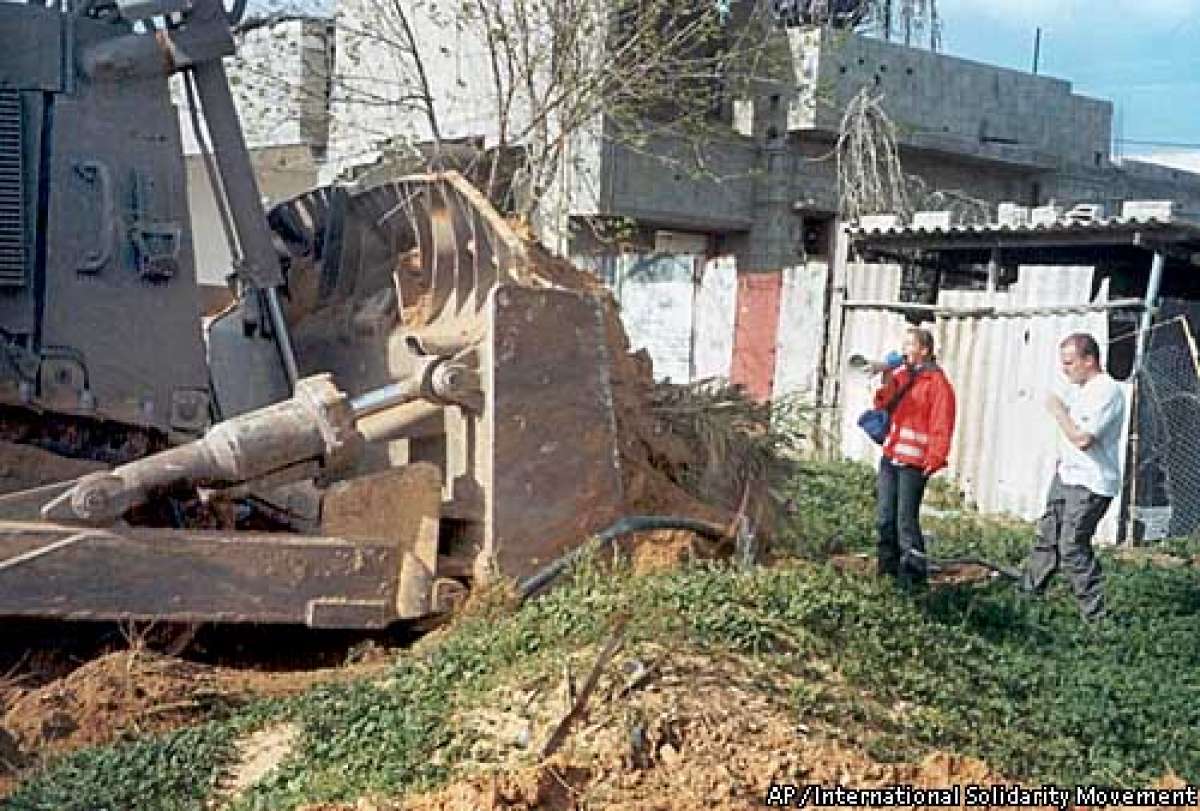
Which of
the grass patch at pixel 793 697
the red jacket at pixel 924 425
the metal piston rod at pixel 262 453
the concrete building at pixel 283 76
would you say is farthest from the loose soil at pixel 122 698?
the concrete building at pixel 283 76

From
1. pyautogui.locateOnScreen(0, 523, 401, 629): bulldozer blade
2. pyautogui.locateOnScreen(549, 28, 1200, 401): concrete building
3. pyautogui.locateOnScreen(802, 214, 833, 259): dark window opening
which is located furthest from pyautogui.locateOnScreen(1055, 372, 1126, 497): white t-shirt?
pyautogui.locateOnScreen(802, 214, 833, 259): dark window opening

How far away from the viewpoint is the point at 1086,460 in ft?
26.5

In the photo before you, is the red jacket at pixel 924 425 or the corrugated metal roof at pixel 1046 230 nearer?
the red jacket at pixel 924 425

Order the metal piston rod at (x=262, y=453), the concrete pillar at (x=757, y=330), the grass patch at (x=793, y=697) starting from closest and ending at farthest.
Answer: the grass patch at (x=793, y=697) < the metal piston rod at (x=262, y=453) < the concrete pillar at (x=757, y=330)

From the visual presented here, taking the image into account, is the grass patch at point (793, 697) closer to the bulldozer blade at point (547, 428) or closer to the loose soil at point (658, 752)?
the loose soil at point (658, 752)

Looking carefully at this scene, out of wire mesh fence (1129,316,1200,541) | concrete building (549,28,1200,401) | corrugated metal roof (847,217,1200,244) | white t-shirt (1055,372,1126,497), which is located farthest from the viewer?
concrete building (549,28,1200,401)

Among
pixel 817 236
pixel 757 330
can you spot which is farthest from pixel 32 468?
pixel 817 236

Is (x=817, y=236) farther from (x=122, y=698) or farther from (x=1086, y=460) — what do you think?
(x=122, y=698)

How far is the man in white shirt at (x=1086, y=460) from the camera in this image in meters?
8.02

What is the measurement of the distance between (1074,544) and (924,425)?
103 cm

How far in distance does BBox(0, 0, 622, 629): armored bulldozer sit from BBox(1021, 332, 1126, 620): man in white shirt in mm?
A: 3194

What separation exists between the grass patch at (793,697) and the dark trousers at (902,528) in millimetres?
1371

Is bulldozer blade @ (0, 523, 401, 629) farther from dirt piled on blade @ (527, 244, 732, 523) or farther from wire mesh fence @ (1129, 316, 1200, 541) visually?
wire mesh fence @ (1129, 316, 1200, 541)

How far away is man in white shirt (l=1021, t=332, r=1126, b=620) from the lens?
8016 millimetres
